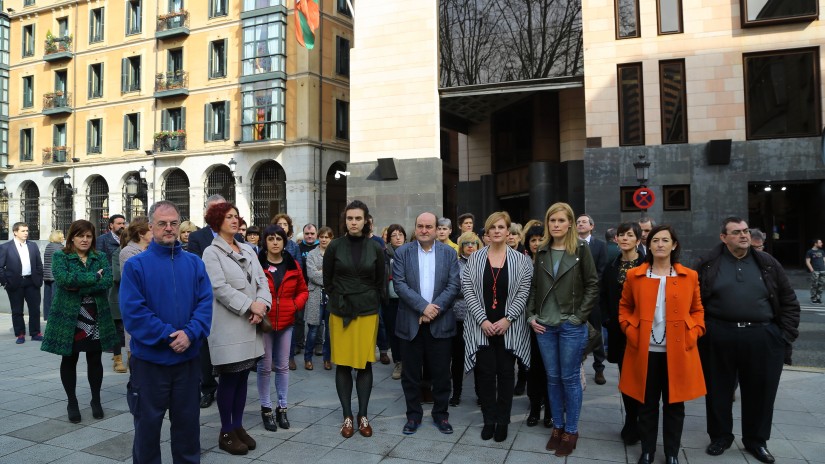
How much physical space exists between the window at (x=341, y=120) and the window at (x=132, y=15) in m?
12.8

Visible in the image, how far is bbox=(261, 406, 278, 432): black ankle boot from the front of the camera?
5.03m

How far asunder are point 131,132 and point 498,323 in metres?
30.9

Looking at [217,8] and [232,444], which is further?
[217,8]

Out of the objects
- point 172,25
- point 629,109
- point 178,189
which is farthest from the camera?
point 178,189

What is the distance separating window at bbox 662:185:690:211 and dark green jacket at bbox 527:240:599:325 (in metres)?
12.7

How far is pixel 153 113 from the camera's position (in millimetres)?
29031

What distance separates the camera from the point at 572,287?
4.62 meters

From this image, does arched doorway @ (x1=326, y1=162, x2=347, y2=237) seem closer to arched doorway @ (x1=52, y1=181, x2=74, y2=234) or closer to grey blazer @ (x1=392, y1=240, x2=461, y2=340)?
arched doorway @ (x1=52, y1=181, x2=74, y2=234)

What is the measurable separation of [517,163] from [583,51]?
6.15 m

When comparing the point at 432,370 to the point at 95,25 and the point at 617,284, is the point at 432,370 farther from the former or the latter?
the point at 95,25

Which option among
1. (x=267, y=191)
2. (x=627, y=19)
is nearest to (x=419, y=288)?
(x=627, y=19)

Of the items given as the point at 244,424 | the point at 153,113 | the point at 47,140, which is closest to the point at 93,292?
the point at 244,424

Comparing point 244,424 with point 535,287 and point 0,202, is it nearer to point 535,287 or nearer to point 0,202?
point 535,287

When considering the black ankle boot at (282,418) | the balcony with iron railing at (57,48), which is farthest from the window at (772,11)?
the balcony with iron railing at (57,48)
